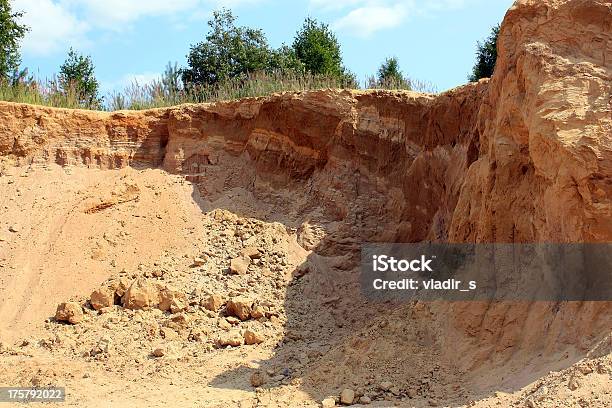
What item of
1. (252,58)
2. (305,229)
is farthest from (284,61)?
(305,229)

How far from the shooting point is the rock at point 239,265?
1045cm

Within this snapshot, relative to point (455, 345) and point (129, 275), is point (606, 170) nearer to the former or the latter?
point (455, 345)

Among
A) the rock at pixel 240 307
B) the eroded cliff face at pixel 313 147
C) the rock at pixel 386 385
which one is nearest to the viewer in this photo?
the rock at pixel 386 385

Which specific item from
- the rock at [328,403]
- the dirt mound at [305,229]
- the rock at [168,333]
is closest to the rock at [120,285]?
the dirt mound at [305,229]

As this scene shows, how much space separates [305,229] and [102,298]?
3049mm

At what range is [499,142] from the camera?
7.67 m

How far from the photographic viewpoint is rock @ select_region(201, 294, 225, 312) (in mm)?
9781

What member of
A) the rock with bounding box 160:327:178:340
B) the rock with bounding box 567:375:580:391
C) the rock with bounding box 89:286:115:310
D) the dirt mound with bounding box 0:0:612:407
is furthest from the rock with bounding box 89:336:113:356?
the rock with bounding box 567:375:580:391

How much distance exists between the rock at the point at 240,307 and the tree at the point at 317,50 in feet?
37.7

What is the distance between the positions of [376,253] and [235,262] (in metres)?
2.05

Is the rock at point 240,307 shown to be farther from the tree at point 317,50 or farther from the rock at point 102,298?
the tree at point 317,50

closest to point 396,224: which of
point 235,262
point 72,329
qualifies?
point 235,262

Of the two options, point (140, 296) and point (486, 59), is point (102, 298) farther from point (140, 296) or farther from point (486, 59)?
point (486, 59)

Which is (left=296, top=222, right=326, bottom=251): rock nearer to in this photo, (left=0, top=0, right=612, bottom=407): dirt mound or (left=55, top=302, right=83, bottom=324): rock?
(left=0, top=0, right=612, bottom=407): dirt mound
